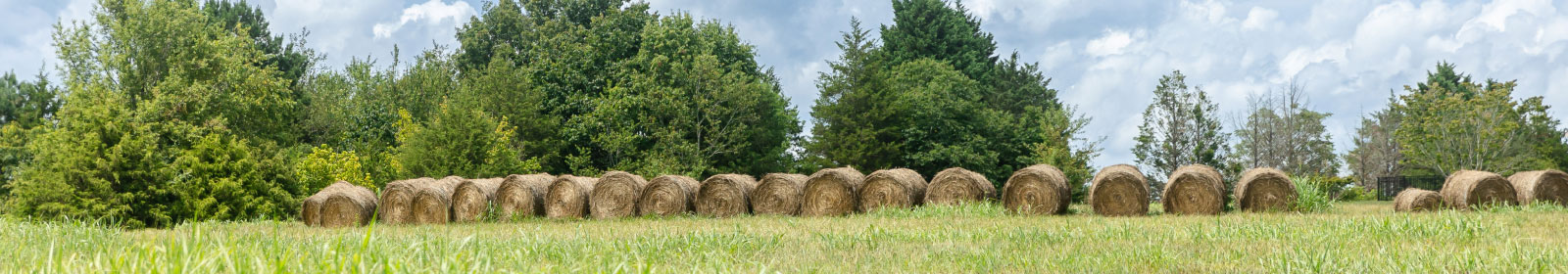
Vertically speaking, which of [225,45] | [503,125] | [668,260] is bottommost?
[668,260]

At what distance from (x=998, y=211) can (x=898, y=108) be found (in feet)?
72.2

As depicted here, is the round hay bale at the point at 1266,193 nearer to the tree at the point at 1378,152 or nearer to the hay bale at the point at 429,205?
the hay bale at the point at 429,205

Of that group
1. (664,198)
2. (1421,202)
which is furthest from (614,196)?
(1421,202)

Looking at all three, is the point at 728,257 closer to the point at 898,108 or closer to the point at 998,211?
the point at 998,211

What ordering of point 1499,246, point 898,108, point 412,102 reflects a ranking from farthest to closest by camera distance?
point 412,102 → point 898,108 → point 1499,246

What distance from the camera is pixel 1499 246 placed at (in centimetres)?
721

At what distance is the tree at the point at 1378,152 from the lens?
5275 centimetres

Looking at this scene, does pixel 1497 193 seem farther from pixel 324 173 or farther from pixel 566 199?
pixel 324 173

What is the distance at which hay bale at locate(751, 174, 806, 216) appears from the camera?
17469 mm

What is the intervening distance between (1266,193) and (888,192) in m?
5.78

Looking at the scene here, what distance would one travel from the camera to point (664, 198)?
17.4 m

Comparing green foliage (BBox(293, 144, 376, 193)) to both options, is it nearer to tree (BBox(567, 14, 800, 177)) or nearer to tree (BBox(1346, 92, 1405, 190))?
tree (BBox(567, 14, 800, 177))

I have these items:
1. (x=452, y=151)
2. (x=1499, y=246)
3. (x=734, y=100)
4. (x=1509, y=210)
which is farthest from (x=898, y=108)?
(x=1499, y=246)

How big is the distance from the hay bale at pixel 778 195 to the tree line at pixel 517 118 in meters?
11.3
